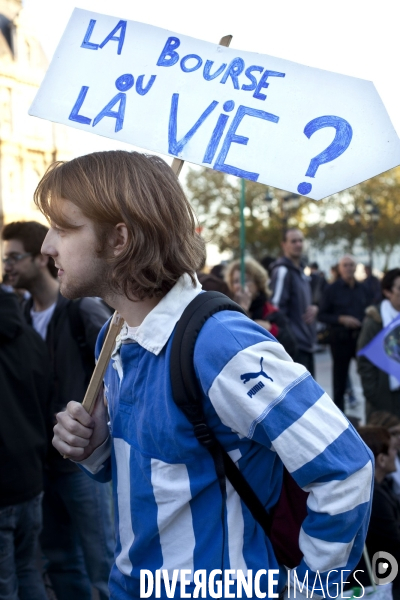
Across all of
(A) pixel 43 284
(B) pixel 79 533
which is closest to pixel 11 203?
(A) pixel 43 284

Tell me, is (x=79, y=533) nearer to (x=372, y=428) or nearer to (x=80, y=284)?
(x=372, y=428)

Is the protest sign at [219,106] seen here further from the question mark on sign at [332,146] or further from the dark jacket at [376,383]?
the dark jacket at [376,383]

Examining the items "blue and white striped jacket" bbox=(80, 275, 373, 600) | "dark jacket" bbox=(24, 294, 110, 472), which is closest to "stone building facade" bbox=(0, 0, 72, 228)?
"dark jacket" bbox=(24, 294, 110, 472)

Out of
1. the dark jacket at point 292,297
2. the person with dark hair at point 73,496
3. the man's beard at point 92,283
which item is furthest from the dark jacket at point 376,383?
the man's beard at point 92,283

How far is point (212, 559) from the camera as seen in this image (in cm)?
146

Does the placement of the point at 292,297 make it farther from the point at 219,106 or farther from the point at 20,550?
the point at 219,106

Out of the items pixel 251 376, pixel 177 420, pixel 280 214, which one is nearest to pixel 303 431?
pixel 251 376

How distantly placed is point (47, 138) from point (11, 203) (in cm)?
69

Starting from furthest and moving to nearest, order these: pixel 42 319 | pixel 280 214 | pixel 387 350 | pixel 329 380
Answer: pixel 280 214
pixel 329 380
pixel 387 350
pixel 42 319

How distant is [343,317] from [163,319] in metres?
6.82

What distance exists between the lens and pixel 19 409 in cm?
277

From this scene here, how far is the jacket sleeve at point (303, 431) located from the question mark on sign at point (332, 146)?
429 millimetres

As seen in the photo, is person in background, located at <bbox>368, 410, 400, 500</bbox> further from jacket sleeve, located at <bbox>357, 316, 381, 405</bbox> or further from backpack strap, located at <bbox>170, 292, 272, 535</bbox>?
backpack strap, located at <bbox>170, 292, 272, 535</bbox>

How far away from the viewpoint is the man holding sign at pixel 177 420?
1.36m
